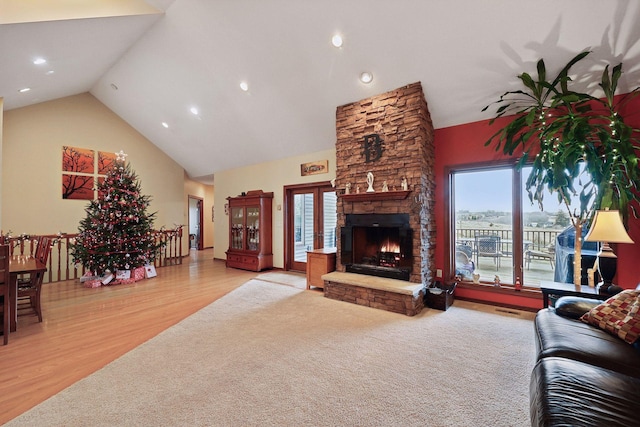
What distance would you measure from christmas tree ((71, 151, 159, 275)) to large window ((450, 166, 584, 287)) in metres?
6.10

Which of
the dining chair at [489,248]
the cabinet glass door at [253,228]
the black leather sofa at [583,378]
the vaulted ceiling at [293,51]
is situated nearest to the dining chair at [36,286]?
the vaulted ceiling at [293,51]

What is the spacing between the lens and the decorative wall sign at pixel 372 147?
419 cm

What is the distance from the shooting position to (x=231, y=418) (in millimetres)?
1719

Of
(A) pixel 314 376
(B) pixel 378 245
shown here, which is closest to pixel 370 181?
(B) pixel 378 245

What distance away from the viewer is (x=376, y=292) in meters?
3.88

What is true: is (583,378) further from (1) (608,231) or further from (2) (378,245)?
(2) (378,245)

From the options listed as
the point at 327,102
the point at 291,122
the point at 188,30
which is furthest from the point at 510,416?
the point at 188,30

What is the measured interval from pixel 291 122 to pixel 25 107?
596cm

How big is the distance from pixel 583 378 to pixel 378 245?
10.6 ft

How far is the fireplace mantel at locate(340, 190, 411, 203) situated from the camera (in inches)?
152

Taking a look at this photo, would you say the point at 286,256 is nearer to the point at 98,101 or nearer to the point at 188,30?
the point at 188,30

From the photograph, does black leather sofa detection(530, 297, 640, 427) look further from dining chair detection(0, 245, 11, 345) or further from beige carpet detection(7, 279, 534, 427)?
dining chair detection(0, 245, 11, 345)

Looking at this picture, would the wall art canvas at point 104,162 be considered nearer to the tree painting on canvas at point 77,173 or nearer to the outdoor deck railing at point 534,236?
the tree painting on canvas at point 77,173

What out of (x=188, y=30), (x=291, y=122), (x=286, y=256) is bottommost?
(x=286, y=256)
